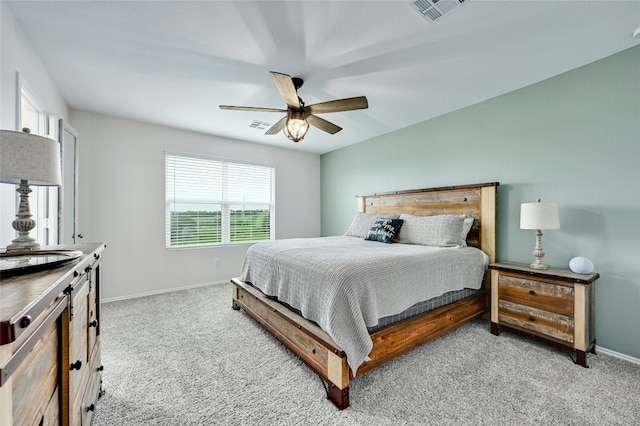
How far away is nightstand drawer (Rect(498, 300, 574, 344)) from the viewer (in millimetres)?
2234

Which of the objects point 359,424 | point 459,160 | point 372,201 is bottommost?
point 359,424

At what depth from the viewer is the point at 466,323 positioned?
281 centimetres

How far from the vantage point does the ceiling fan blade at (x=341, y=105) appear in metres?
2.23

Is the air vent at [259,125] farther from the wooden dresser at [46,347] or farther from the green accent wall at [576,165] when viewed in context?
the wooden dresser at [46,347]

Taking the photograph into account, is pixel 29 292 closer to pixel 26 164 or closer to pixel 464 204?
pixel 26 164

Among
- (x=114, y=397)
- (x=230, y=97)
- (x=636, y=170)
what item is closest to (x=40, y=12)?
(x=230, y=97)

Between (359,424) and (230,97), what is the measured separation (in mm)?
3182

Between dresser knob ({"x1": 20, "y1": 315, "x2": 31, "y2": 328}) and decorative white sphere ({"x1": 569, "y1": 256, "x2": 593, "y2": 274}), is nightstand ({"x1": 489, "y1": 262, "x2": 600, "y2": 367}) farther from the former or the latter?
dresser knob ({"x1": 20, "y1": 315, "x2": 31, "y2": 328})

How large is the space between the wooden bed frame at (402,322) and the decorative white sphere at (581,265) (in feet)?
2.38

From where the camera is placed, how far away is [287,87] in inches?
83.6

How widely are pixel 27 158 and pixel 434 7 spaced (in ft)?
7.80

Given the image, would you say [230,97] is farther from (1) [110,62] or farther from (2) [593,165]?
(2) [593,165]

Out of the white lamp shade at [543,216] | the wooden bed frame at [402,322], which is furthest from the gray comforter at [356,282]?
the white lamp shade at [543,216]

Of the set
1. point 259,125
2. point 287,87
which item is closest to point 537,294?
point 287,87
